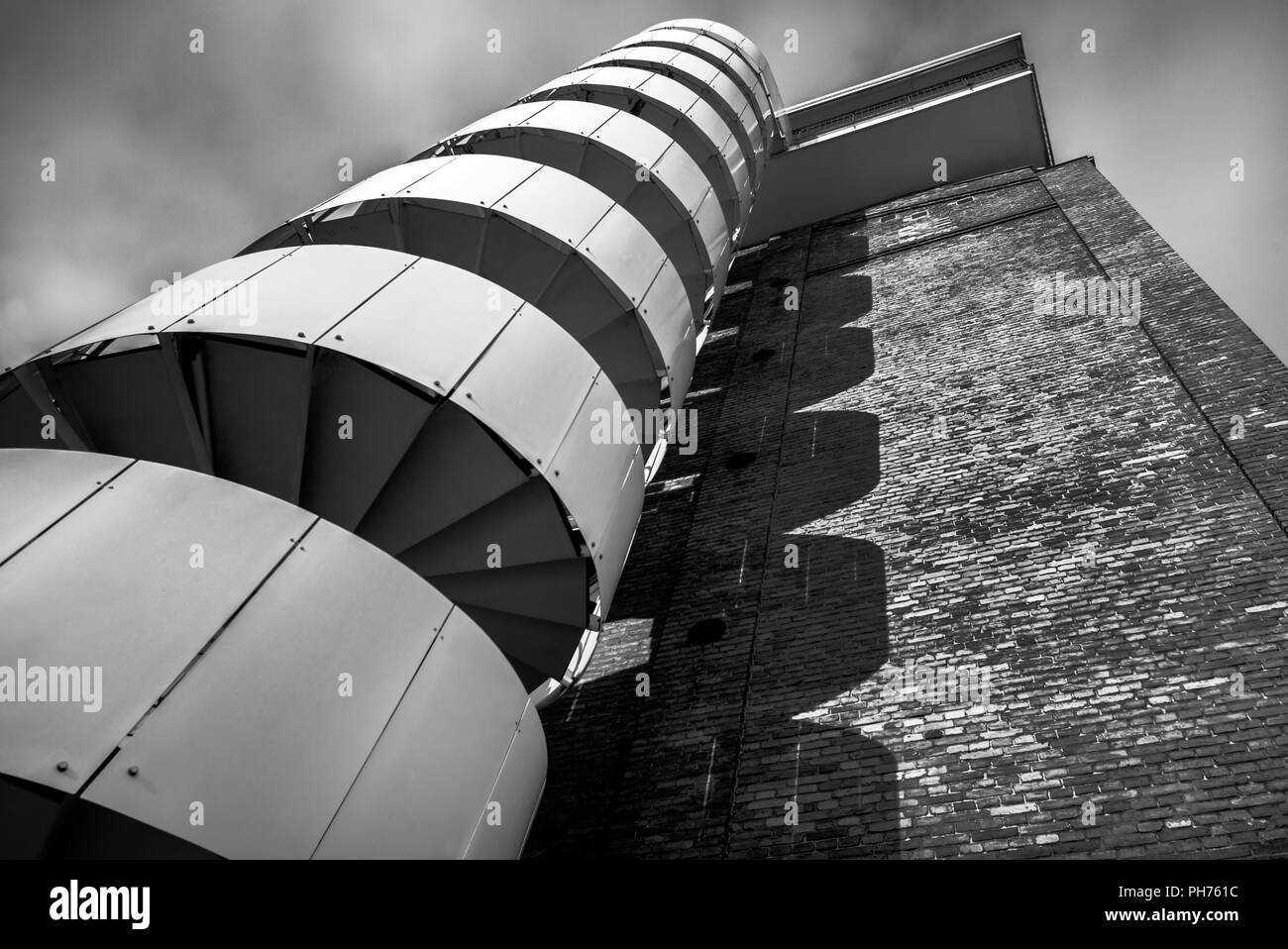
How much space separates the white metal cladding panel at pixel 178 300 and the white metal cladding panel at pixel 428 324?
753mm

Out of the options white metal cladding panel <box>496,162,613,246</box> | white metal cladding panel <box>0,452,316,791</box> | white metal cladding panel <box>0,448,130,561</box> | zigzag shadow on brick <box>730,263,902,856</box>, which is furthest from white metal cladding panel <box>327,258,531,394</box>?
zigzag shadow on brick <box>730,263,902,856</box>

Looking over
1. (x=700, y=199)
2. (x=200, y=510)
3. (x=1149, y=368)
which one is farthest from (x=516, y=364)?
(x=1149, y=368)

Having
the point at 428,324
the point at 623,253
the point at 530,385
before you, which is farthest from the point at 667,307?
the point at 428,324

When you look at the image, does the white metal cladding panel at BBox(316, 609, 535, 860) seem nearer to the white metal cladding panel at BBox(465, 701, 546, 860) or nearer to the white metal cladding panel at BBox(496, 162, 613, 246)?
the white metal cladding panel at BBox(465, 701, 546, 860)

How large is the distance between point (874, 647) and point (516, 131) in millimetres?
6540

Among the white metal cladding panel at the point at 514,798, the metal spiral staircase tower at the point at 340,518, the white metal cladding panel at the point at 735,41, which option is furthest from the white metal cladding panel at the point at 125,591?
the white metal cladding panel at the point at 735,41

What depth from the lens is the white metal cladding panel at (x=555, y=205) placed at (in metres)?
6.96

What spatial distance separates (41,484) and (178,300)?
162 cm

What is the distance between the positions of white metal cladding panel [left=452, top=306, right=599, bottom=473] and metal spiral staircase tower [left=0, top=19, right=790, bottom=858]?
0.02 metres

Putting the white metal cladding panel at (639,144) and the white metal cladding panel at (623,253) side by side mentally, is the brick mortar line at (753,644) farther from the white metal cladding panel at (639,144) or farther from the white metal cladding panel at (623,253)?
the white metal cladding panel at (639,144)

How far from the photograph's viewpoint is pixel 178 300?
4.92m

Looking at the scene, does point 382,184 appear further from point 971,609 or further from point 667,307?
point 971,609
